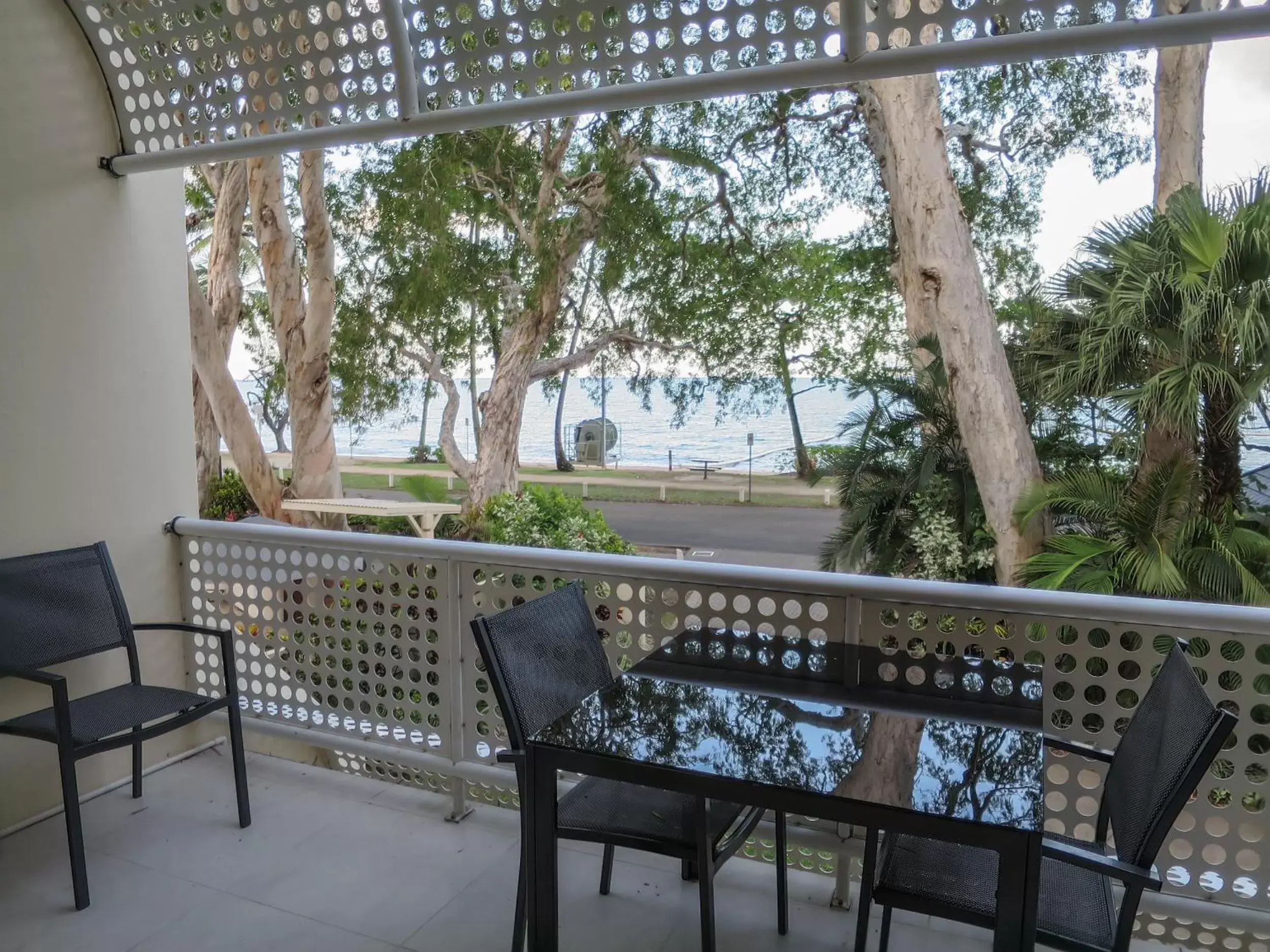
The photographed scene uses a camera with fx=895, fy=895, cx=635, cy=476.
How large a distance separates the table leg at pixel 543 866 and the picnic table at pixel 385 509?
7594 millimetres

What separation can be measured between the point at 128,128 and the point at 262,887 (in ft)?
8.06

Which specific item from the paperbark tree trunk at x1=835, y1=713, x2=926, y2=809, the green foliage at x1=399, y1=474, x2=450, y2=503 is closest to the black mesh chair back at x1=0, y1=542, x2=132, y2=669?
the paperbark tree trunk at x1=835, y1=713, x2=926, y2=809

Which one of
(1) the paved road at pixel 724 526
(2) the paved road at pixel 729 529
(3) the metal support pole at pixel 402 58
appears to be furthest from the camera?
(1) the paved road at pixel 724 526

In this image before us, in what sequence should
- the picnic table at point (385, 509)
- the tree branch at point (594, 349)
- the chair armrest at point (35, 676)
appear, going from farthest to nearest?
the tree branch at point (594, 349) → the picnic table at point (385, 509) → the chair armrest at point (35, 676)

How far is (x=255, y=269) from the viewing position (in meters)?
19.4

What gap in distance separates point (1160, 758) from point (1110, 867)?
222 mm

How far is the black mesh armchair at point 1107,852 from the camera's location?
1.33 meters

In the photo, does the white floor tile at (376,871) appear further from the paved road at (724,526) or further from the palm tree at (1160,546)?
the paved road at (724,526)

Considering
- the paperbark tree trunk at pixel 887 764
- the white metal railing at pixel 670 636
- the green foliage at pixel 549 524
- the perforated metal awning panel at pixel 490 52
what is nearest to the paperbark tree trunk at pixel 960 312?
the green foliage at pixel 549 524

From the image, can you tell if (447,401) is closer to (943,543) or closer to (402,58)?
(943,543)

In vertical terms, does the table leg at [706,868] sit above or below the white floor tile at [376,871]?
above

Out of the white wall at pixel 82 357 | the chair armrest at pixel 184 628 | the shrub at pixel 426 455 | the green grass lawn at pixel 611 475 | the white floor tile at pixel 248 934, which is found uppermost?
the white wall at pixel 82 357

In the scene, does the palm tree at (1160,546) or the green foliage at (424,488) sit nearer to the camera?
the palm tree at (1160,546)

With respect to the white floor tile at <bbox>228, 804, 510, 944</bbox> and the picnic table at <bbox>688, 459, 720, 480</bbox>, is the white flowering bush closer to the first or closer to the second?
the white floor tile at <bbox>228, 804, 510, 944</bbox>
